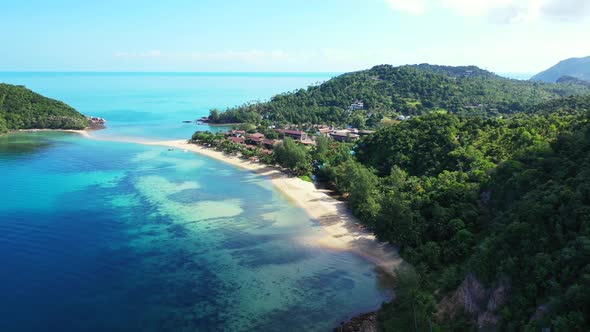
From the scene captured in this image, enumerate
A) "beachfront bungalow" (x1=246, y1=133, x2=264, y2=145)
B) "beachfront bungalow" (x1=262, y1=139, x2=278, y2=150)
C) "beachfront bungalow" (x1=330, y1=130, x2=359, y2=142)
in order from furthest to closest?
"beachfront bungalow" (x1=330, y1=130, x2=359, y2=142) → "beachfront bungalow" (x1=246, y1=133, x2=264, y2=145) → "beachfront bungalow" (x1=262, y1=139, x2=278, y2=150)

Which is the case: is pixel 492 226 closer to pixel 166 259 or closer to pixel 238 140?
pixel 166 259

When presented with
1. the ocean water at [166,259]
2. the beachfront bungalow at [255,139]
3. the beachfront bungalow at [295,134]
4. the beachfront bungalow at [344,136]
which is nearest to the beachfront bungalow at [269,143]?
the beachfront bungalow at [255,139]

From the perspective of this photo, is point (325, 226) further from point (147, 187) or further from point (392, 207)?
point (147, 187)

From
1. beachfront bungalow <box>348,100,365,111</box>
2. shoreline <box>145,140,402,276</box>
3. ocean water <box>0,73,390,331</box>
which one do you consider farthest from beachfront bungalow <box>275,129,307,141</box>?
beachfront bungalow <box>348,100,365,111</box>

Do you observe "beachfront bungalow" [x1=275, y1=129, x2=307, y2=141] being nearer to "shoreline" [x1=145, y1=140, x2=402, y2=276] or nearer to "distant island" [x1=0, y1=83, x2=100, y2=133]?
"shoreline" [x1=145, y1=140, x2=402, y2=276]

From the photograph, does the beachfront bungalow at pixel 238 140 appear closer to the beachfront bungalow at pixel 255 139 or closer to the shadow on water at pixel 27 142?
the beachfront bungalow at pixel 255 139

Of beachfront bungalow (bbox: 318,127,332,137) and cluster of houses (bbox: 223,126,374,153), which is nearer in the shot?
cluster of houses (bbox: 223,126,374,153)

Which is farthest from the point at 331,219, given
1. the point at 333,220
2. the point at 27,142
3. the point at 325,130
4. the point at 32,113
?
the point at 32,113
